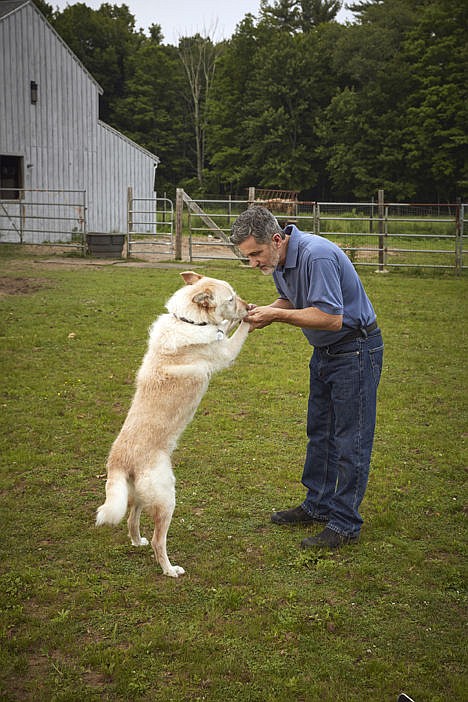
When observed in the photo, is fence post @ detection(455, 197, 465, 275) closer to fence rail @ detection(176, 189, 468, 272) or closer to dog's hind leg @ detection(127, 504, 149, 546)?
fence rail @ detection(176, 189, 468, 272)

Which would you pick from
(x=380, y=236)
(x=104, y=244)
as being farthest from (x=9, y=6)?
(x=380, y=236)

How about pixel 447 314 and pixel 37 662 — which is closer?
pixel 37 662

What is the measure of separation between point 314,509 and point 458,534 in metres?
0.97

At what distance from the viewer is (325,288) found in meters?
3.68

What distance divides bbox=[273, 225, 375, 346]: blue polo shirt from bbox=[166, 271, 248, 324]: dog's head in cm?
36

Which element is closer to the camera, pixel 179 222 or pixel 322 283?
pixel 322 283

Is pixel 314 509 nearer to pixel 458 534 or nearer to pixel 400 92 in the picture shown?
pixel 458 534

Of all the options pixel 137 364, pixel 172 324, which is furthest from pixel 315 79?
pixel 172 324

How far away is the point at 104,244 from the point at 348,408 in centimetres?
1667

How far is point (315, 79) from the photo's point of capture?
156 ft

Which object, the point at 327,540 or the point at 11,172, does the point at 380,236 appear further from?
the point at 327,540

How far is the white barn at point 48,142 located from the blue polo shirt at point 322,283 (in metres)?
17.4

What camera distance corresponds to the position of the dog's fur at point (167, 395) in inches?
149

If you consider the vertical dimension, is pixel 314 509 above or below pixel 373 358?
below
